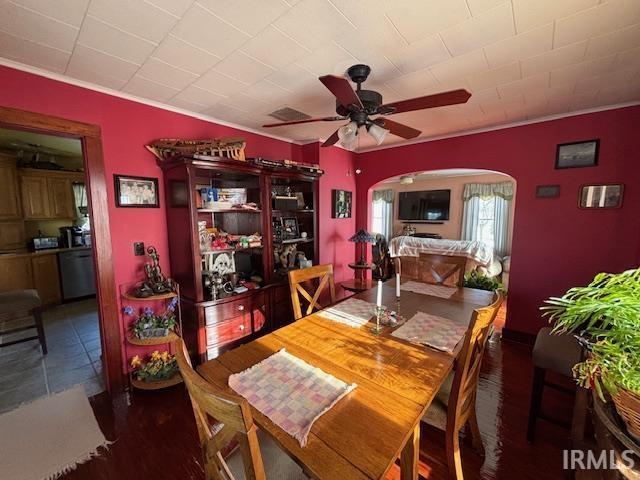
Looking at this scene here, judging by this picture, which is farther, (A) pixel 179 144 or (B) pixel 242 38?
(A) pixel 179 144

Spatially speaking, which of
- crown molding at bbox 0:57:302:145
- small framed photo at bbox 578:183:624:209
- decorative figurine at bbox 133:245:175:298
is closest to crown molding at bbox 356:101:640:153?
small framed photo at bbox 578:183:624:209

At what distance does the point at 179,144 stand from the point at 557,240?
3.69 m

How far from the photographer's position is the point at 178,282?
2357 mm

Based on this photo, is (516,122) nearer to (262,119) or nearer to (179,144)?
(262,119)

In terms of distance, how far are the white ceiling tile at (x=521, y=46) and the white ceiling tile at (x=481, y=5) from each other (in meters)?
0.32

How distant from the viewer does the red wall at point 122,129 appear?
1686 mm

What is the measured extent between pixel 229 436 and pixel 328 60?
1.87 metres

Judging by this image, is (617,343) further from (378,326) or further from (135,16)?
(135,16)

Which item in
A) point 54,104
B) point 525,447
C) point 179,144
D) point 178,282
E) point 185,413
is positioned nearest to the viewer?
point 525,447

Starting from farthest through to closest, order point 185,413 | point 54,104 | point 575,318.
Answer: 1. point 185,413
2. point 54,104
3. point 575,318

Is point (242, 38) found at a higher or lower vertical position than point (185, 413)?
higher

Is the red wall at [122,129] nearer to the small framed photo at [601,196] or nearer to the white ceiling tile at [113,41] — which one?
the white ceiling tile at [113,41]

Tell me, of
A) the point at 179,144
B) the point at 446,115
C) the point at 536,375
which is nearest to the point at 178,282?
the point at 179,144

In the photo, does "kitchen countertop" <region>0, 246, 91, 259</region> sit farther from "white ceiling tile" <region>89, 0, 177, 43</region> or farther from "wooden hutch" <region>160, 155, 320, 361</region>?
"white ceiling tile" <region>89, 0, 177, 43</region>
